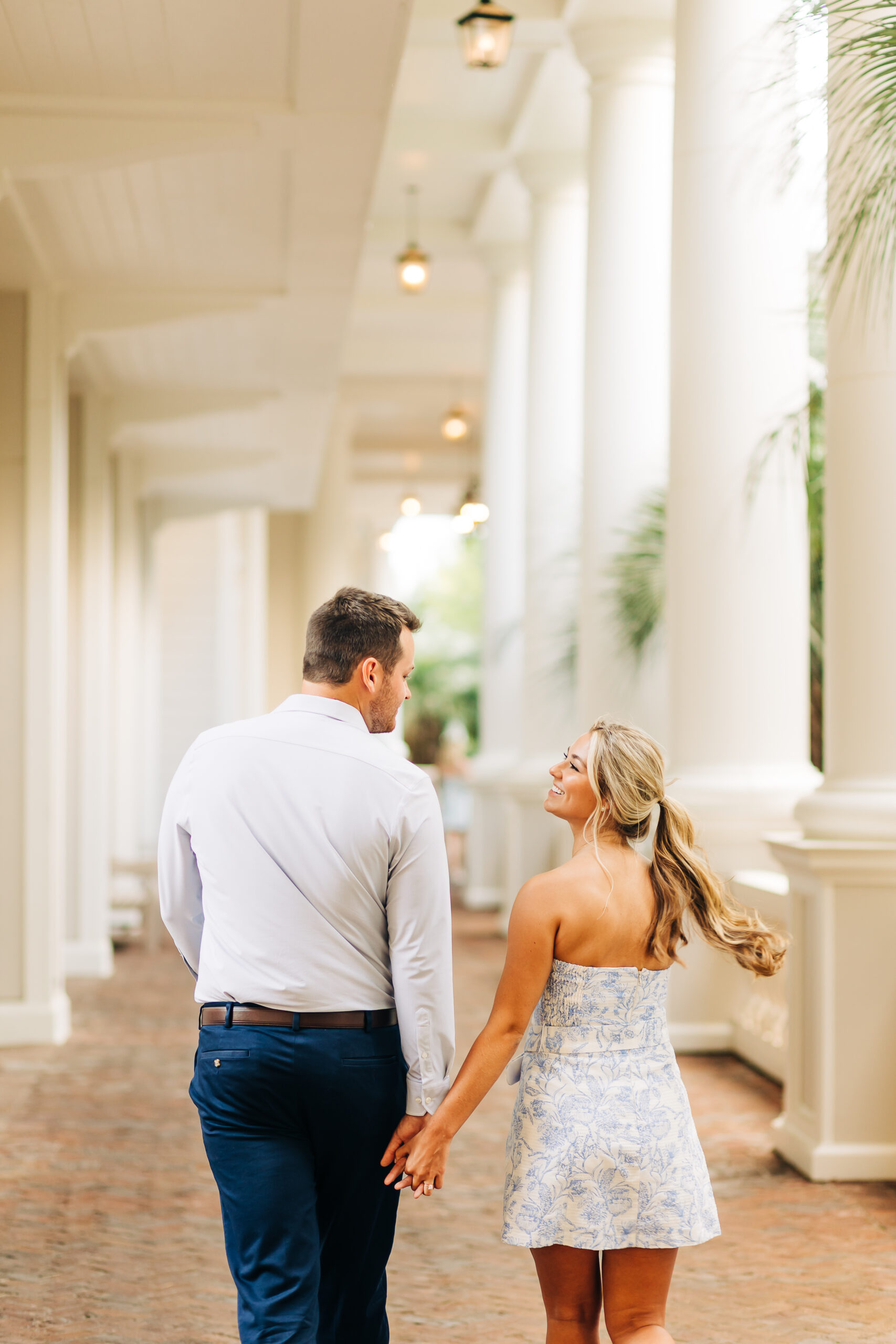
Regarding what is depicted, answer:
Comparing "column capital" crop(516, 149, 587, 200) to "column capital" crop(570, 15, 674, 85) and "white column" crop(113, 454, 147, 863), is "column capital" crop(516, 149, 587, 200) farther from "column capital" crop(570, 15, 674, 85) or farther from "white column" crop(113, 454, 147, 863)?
"white column" crop(113, 454, 147, 863)

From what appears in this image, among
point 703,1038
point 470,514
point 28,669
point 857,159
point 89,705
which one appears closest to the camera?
point 857,159

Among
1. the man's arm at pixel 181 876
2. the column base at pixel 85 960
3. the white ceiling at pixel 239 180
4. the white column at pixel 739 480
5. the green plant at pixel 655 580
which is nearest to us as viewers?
the man's arm at pixel 181 876

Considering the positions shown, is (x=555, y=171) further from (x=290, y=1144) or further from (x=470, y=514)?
(x=290, y=1144)

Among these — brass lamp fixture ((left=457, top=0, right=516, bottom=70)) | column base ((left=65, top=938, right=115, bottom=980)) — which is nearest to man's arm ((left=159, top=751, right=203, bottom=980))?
brass lamp fixture ((left=457, top=0, right=516, bottom=70))

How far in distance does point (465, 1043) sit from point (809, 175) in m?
4.76

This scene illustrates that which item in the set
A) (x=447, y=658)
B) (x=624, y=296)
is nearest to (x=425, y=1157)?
(x=624, y=296)

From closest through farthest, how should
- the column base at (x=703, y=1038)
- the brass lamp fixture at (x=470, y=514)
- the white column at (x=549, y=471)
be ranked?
the column base at (x=703, y=1038), the white column at (x=549, y=471), the brass lamp fixture at (x=470, y=514)

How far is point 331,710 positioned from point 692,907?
30.5 inches

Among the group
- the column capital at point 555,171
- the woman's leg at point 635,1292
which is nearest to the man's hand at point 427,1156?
the woman's leg at point 635,1292

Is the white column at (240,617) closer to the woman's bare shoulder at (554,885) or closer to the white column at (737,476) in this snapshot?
the white column at (737,476)

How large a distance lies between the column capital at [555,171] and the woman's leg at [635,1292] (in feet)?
34.7

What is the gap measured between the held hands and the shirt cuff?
0.04 feet

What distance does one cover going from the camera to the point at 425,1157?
8.53 ft

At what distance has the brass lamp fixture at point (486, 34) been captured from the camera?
7.69 m
